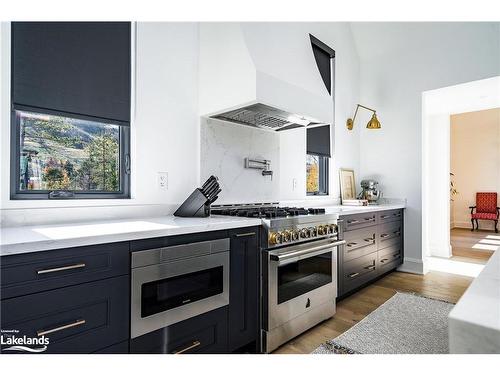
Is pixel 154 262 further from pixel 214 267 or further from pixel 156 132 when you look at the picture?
pixel 156 132

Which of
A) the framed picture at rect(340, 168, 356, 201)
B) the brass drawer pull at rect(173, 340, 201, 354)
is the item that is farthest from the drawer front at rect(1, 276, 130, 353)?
the framed picture at rect(340, 168, 356, 201)

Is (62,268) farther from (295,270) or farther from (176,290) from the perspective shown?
(295,270)

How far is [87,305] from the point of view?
3.98 ft

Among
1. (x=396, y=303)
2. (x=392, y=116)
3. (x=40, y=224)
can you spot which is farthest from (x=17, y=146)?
(x=392, y=116)

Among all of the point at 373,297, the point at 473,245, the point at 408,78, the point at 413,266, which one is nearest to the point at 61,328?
the point at 373,297

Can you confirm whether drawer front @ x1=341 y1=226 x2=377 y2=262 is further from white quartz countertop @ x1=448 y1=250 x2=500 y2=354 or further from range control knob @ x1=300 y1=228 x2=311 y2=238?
white quartz countertop @ x1=448 y1=250 x2=500 y2=354

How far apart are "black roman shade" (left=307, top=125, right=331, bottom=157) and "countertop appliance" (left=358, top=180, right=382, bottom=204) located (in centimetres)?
76

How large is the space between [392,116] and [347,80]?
2.66ft

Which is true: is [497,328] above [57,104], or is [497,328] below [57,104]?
below

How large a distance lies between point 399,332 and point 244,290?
4.31 ft

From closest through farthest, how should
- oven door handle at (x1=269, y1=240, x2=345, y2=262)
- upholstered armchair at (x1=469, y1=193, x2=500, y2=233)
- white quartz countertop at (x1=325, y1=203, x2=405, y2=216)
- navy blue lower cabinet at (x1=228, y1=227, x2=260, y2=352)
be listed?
navy blue lower cabinet at (x1=228, y1=227, x2=260, y2=352) → oven door handle at (x1=269, y1=240, x2=345, y2=262) → white quartz countertop at (x1=325, y1=203, x2=405, y2=216) → upholstered armchair at (x1=469, y1=193, x2=500, y2=233)

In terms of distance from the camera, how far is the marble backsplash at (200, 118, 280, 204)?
97.4 inches
